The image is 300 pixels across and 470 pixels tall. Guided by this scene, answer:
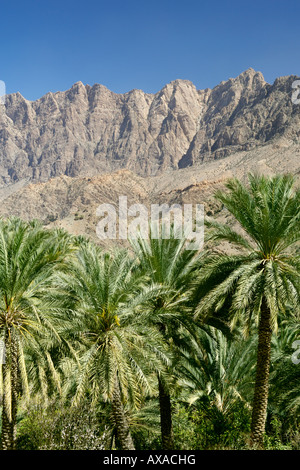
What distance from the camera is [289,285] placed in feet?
29.8

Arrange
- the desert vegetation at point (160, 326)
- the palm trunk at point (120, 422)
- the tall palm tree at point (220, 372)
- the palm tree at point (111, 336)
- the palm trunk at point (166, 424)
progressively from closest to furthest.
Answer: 1. the palm tree at point (111, 336)
2. the desert vegetation at point (160, 326)
3. the palm trunk at point (120, 422)
4. the palm trunk at point (166, 424)
5. the tall palm tree at point (220, 372)

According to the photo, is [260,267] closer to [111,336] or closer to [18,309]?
[111,336]

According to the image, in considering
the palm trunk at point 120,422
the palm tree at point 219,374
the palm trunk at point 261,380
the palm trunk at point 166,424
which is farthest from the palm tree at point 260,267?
the palm trunk at point 120,422

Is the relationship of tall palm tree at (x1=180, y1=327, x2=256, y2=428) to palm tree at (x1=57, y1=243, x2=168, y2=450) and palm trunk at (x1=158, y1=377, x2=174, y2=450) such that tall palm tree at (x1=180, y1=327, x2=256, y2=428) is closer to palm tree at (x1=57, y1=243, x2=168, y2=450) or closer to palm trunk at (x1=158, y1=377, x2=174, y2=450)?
palm trunk at (x1=158, y1=377, x2=174, y2=450)

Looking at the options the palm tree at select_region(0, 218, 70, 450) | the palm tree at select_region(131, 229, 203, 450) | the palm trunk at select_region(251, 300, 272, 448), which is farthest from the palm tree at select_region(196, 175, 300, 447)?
the palm tree at select_region(0, 218, 70, 450)

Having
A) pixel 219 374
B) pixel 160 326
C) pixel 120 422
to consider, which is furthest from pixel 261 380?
pixel 120 422

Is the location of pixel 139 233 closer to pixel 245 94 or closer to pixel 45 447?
pixel 45 447

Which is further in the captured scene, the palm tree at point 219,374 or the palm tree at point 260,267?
the palm tree at point 219,374

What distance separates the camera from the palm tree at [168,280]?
10.8 m

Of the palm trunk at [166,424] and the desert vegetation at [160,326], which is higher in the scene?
the desert vegetation at [160,326]

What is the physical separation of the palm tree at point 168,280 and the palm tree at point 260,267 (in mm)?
946

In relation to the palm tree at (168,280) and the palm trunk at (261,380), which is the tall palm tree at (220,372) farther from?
the palm trunk at (261,380)

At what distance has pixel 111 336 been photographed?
8.91 metres

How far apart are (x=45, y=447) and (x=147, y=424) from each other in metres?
4.01
